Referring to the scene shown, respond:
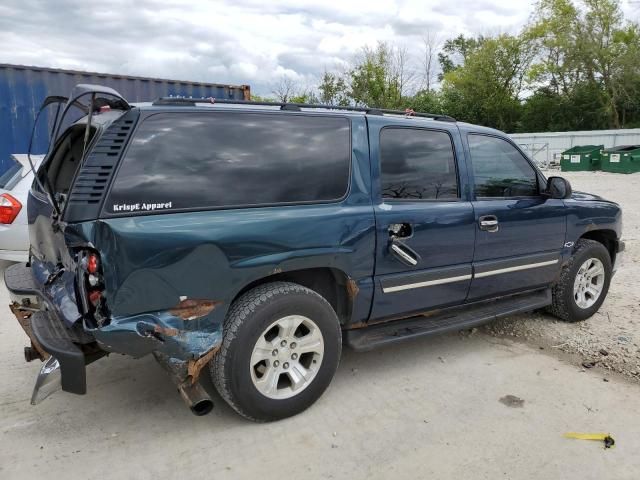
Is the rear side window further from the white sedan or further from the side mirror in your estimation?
the white sedan

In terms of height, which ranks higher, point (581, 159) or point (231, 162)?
point (581, 159)

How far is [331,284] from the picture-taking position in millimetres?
3432

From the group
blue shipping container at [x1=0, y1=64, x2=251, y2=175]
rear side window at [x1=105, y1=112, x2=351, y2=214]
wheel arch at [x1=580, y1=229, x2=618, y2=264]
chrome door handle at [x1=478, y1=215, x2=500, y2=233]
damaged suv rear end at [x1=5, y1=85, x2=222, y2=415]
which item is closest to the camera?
damaged suv rear end at [x1=5, y1=85, x2=222, y2=415]

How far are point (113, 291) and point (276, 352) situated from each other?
3.21ft

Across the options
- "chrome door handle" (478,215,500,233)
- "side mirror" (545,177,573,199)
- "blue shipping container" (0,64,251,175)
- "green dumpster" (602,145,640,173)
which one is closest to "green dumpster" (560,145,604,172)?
"green dumpster" (602,145,640,173)

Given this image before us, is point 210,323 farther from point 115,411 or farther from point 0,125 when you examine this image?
point 0,125

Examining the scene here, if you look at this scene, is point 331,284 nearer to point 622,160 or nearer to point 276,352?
point 276,352

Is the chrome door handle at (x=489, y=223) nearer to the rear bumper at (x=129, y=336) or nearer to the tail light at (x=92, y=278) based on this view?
the rear bumper at (x=129, y=336)

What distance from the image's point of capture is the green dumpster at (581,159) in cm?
2607

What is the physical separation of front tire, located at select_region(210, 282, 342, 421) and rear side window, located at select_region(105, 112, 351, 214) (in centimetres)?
57

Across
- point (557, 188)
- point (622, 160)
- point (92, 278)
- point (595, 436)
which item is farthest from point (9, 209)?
point (622, 160)

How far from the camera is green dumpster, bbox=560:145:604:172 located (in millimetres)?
26066

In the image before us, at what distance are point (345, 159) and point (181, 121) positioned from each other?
3.46ft

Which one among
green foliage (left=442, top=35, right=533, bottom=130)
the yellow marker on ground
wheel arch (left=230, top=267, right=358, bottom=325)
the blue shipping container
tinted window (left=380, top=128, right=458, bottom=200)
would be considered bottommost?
the yellow marker on ground
